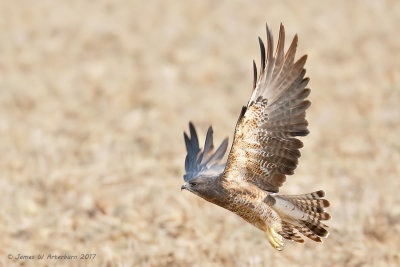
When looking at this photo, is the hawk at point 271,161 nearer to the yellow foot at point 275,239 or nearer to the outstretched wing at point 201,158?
the yellow foot at point 275,239

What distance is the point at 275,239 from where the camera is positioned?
18.9 ft

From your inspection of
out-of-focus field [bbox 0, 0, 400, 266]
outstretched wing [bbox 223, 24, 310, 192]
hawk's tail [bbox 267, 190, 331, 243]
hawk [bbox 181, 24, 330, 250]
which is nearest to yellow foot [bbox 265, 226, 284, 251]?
hawk [bbox 181, 24, 330, 250]

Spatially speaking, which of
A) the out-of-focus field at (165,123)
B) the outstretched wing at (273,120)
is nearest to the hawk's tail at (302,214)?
the outstretched wing at (273,120)

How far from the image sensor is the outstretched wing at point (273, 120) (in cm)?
540

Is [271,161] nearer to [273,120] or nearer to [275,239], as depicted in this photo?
[273,120]

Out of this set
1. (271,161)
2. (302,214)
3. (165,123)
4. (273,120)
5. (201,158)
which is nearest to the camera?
(273,120)

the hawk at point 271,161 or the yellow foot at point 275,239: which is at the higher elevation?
the hawk at point 271,161

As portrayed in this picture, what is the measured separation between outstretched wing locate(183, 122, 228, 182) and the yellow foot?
1.00 m

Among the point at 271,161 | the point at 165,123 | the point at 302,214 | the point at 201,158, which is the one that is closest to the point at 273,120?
the point at 271,161

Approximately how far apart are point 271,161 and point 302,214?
605 mm

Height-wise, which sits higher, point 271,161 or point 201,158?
point 271,161

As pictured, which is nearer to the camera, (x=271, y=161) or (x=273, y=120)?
(x=273, y=120)

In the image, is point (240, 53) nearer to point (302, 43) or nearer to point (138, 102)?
point (302, 43)

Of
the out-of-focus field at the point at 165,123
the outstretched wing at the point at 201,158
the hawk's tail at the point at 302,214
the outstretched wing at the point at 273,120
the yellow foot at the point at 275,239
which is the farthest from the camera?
the out-of-focus field at the point at 165,123
